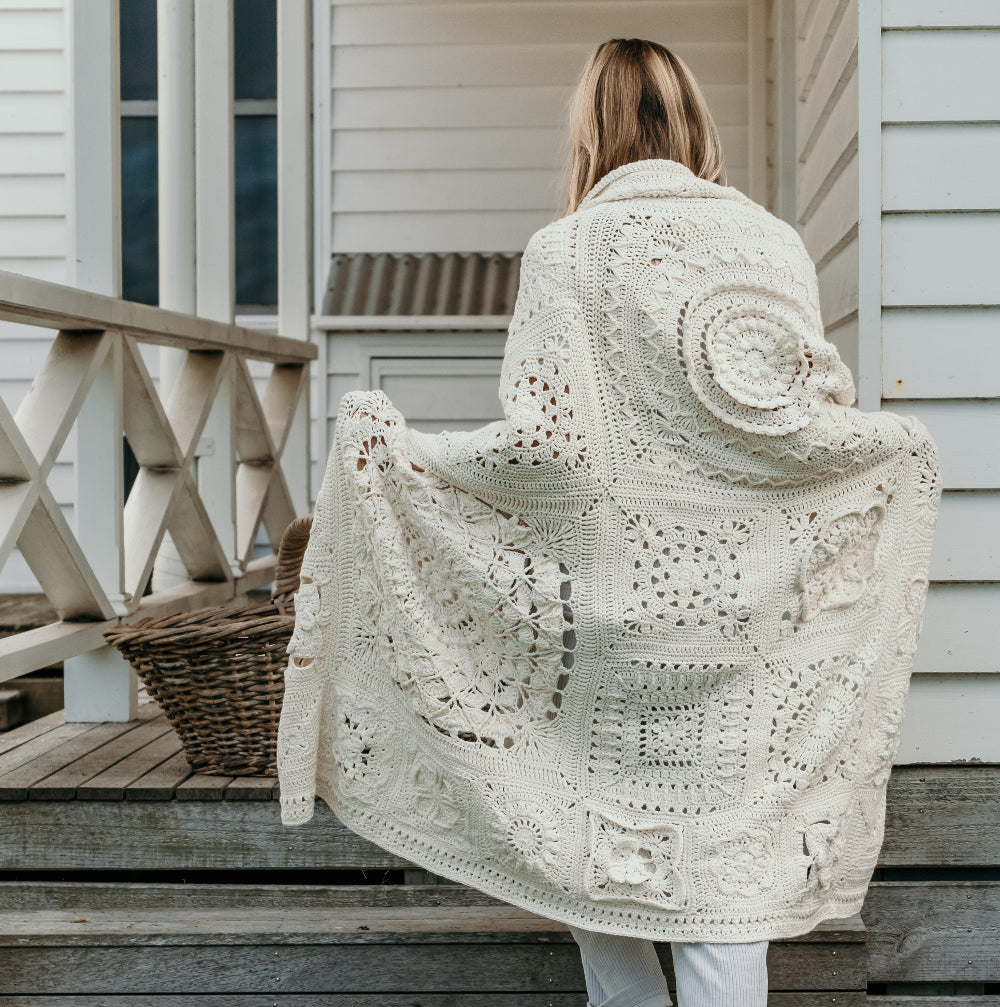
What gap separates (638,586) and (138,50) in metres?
4.94

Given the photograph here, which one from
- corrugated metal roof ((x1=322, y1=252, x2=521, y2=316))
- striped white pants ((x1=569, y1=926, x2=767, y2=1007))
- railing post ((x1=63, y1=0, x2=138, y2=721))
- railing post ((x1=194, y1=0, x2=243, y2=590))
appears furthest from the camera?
corrugated metal roof ((x1=322, y1=252, x2=521, y2=316))

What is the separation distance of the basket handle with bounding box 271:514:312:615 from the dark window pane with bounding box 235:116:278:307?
323 centimetres

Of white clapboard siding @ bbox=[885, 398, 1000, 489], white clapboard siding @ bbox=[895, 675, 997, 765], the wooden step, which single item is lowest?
the wooden step

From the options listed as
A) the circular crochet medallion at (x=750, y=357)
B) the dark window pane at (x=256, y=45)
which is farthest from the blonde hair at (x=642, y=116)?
the dark window pane at (x=256, y=45)

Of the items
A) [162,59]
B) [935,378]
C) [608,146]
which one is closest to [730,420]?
[608,146]

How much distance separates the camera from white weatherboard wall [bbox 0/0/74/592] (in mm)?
5457

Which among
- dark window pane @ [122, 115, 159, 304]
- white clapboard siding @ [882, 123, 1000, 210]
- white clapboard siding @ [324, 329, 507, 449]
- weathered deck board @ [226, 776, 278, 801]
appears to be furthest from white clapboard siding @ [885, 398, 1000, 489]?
dark window pane @ [122, 115, 159, 304]

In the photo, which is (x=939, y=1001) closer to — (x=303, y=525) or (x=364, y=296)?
(x=303, y=525)

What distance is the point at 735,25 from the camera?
5.12 meters

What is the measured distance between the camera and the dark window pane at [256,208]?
5730mm

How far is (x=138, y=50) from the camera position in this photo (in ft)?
18.7

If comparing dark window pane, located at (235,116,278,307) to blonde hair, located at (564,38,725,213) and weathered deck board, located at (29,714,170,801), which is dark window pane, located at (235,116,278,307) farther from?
blonde hair, located at (564,38,725,213)

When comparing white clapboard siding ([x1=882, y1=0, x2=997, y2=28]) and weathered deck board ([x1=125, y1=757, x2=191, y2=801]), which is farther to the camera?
weathered deck board ([x1=125, y1=757, x2=191, y2=801])

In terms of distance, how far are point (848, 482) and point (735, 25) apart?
3.89m
